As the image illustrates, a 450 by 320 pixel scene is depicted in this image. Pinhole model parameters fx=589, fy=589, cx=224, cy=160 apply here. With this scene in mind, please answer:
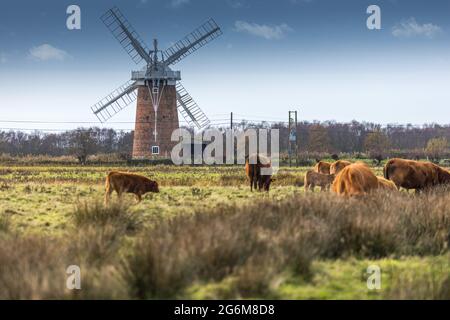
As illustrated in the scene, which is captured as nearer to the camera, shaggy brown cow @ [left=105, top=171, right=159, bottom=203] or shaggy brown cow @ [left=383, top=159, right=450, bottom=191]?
shaggy brown cow @ [left=105, top=171, right=159, bottom=203]

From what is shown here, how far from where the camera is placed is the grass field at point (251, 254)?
7129 millimetres

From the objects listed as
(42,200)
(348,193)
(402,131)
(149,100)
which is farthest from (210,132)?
(402,131)

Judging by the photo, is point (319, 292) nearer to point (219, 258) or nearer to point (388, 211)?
point (219, 258)

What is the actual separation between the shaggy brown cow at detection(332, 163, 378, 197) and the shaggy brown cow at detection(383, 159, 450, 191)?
4.94 m

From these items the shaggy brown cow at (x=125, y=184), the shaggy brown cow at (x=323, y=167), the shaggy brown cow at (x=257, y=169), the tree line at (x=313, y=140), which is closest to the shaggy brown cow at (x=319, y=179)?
the shaggy brown cow at (x=257, y=169)

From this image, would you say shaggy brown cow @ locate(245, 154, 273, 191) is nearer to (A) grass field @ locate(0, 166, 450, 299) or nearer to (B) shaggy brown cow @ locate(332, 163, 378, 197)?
(B) shaggy brown cow @ locate(332, 163, 378, 197)

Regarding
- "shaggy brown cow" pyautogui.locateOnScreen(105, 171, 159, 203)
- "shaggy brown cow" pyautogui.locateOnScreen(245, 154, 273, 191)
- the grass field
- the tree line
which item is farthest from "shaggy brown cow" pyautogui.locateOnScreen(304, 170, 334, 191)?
the tree line

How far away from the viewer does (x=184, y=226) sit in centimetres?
945

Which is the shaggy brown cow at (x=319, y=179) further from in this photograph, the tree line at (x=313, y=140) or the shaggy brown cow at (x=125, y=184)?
the tree line at (x=313, y=140)

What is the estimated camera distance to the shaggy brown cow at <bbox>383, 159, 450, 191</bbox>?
19.5 m

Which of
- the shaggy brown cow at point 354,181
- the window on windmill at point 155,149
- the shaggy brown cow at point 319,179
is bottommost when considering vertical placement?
the shaggy brown cow at point 319,179

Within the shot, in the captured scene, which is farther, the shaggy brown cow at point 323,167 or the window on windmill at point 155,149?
the window on windmill at point 155,149

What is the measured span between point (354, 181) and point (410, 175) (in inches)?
228

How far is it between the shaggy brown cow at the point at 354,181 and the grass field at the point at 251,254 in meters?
1.84
